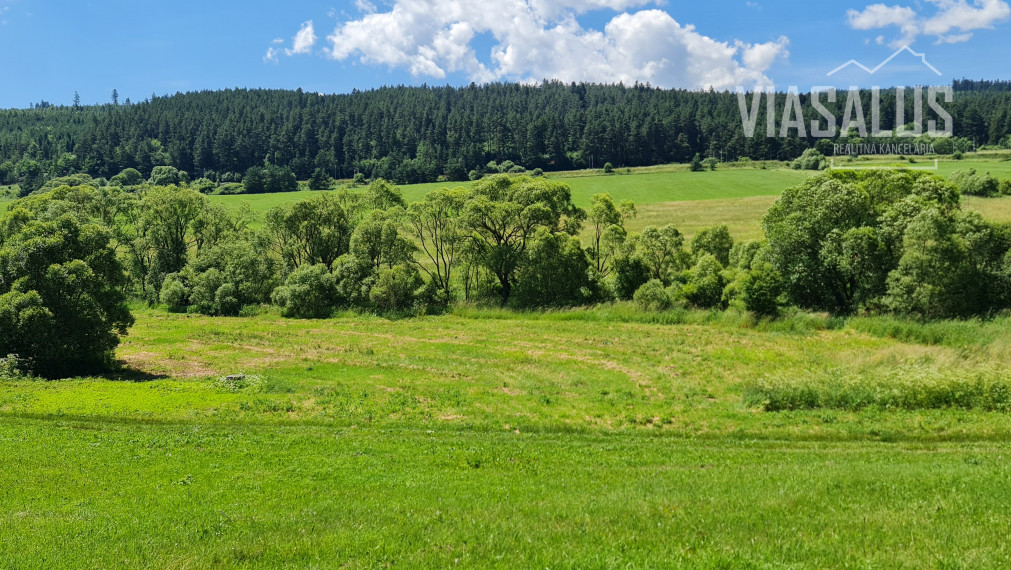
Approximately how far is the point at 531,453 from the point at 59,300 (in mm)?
31748

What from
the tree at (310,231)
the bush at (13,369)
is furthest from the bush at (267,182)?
the bush at (13,369)

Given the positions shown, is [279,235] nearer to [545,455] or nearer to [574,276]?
[574,276]

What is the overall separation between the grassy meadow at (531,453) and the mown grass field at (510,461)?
0.10 meters

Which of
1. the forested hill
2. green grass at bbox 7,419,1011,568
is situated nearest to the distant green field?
the forested hill

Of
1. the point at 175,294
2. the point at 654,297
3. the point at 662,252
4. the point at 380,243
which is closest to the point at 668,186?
the point at 662,252

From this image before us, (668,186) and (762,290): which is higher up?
(668,186)

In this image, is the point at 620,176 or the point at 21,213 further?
the point at 620,176

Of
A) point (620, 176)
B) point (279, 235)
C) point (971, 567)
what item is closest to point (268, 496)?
point (971, 567)

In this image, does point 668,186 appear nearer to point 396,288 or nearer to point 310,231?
point 310,231

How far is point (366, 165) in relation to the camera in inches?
6831

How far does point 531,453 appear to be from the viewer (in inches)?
Result: 740

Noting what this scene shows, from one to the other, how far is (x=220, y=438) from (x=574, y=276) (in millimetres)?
38414

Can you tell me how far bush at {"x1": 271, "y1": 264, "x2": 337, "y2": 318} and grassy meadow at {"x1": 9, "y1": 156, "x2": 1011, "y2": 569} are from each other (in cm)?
1523

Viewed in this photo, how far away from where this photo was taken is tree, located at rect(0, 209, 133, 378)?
32000 mm
